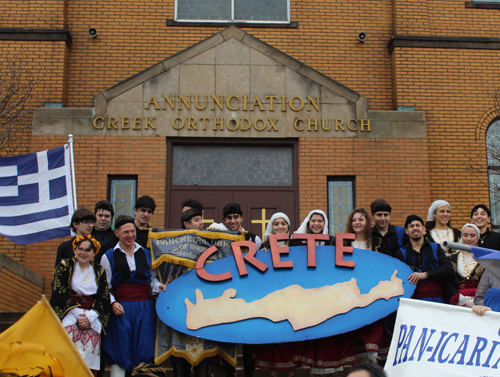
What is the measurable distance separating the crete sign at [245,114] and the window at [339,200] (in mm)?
938

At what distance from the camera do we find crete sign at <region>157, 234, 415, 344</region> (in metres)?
5.72

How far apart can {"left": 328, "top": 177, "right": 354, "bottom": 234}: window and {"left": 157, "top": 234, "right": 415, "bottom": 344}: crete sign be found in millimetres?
4695

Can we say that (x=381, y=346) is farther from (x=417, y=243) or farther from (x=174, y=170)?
(x=174, y=170)

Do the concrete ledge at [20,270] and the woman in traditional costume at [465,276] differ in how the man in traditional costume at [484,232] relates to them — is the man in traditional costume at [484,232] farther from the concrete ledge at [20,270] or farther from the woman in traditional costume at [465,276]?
the concrete ledge at [20,270]

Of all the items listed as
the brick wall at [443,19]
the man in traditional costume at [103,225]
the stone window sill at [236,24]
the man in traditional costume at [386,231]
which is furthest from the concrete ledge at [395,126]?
the man in traditional costume at [103,225]

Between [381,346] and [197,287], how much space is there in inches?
76.0

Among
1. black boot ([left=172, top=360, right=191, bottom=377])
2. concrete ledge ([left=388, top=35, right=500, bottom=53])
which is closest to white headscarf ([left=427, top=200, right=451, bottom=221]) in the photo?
black boot ([left=172, top=360, right=191, bottom=377])

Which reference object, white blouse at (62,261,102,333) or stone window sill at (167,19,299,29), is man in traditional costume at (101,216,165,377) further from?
stone window sill at (167,19,299,29)

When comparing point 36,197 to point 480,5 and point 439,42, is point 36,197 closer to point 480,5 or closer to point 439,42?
point 439,42

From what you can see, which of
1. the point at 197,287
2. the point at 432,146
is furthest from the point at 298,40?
the point at 197,287

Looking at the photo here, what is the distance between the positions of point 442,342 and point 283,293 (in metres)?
1.55

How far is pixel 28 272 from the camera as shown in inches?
387

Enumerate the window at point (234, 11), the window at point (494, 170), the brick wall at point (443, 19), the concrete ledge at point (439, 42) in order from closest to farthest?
the window at point (494, 170)
the concrete ledge at point (439, 42)
the brick wall at point (443, 19)
the window at point (234, 11)

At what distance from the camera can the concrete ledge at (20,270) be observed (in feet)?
29.1
